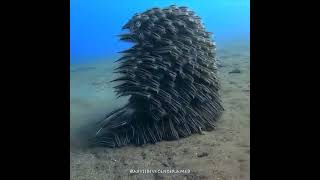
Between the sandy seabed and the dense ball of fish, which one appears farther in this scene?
the dense ball of fish

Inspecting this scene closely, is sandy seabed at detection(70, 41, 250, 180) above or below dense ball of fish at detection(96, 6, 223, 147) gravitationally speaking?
below

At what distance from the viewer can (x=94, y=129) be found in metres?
5.60

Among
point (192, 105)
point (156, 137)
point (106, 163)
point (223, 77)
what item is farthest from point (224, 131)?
point (223, 77)

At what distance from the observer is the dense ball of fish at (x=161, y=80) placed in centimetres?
491

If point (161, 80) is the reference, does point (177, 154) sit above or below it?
below

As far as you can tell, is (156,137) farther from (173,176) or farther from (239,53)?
(239,53)

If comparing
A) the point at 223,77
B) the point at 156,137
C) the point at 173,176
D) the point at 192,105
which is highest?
the point at 223,77

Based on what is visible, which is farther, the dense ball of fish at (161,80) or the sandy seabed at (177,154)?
the dense ball of fish at (161,80)

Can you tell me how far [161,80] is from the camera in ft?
16.3

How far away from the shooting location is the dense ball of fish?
4.91 m

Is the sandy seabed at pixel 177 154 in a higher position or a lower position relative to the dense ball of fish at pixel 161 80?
lower

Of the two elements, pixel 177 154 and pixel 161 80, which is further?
pixel 161 80
